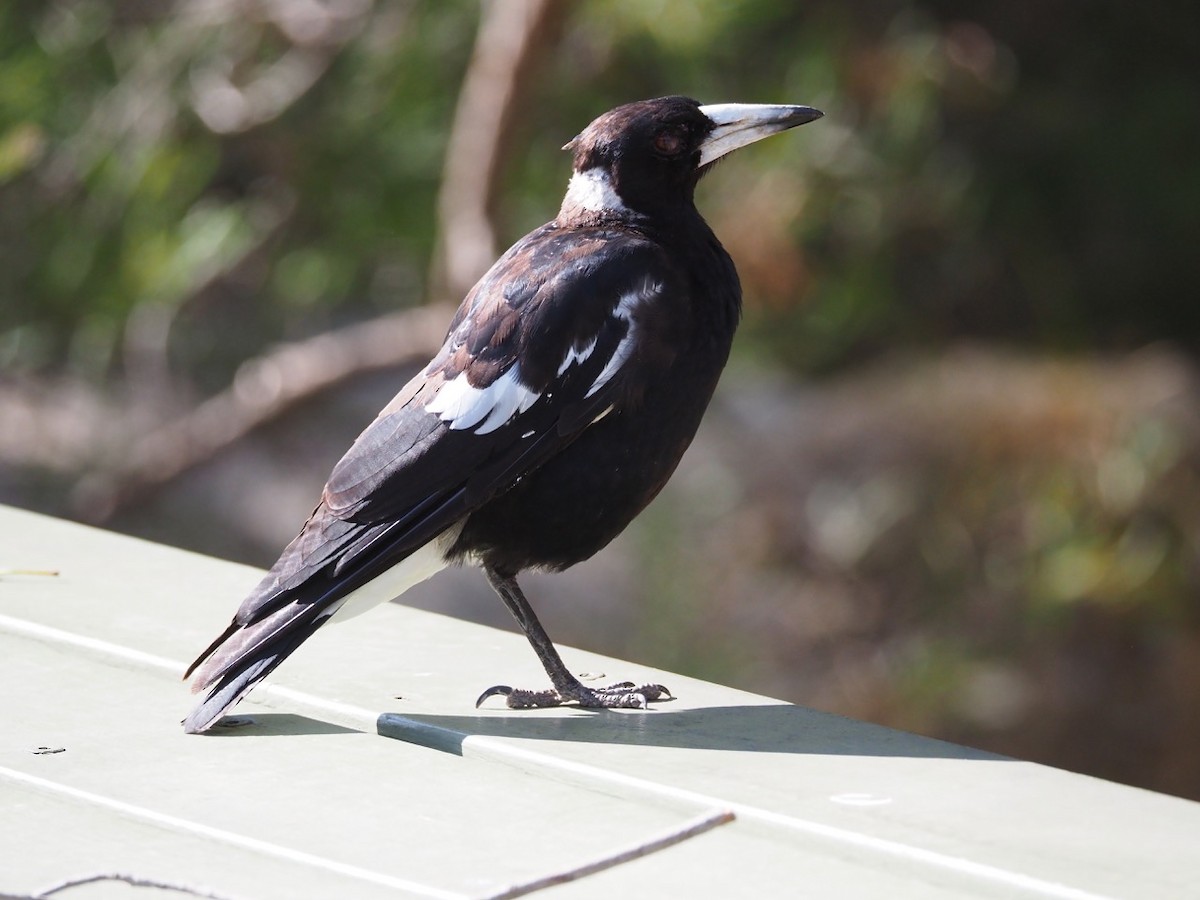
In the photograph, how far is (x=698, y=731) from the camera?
1734mm

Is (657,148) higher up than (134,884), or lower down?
higher up

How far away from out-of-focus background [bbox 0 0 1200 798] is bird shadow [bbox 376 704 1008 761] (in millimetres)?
1999

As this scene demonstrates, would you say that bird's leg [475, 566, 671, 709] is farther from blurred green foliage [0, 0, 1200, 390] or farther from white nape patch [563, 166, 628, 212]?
blurred green foliage [0, 0, 1200, 390]

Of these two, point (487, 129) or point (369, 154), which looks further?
point (369, 154)

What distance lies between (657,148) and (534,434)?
0.57 metres

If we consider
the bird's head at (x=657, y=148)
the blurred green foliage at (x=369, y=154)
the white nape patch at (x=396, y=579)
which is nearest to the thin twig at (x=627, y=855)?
the white nape patch at (x=396, y=579)

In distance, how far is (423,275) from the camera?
4.42m

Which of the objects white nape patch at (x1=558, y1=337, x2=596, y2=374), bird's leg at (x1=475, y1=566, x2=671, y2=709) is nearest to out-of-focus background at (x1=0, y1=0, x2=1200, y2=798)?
white nape patch at (x1=558, y1=337, x2=596, y2=374)

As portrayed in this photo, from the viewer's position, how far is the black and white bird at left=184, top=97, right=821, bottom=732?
6.26 feet

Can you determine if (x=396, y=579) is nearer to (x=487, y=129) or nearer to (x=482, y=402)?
(x=482, y=402)

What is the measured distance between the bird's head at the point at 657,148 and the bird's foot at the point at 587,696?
2.31 ft

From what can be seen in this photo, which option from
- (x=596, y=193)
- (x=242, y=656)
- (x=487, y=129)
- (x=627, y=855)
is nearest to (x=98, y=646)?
(x=242, y=656)

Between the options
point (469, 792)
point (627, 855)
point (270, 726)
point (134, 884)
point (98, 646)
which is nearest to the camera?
point (134, 884)

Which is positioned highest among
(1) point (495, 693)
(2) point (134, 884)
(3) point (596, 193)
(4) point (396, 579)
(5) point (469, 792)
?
(3) point (596, 193)
